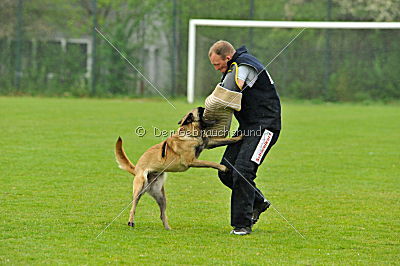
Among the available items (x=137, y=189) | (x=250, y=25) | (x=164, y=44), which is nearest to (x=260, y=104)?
(x=137, y=189)

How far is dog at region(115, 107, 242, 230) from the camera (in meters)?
6.89

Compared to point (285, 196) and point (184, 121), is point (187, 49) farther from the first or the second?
point (184, 121)

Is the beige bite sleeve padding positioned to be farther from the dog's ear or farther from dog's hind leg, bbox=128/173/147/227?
dog's hind leg, bbox=128/173/147/227

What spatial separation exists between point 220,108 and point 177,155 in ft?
2.25

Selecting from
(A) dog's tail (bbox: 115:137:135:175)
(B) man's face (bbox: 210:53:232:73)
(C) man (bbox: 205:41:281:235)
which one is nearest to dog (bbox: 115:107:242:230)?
(A) dog's tail (bbox: 115:137:135:175)

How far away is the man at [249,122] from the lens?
21.8 ft

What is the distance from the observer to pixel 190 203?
8469 millimetres

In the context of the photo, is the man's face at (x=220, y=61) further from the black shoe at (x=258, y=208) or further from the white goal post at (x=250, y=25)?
the white goal post at (x=250, y=25)

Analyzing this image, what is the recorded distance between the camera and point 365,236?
22.0 ft

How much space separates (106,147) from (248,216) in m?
7.43

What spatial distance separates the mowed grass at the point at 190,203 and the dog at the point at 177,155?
0.45 metres

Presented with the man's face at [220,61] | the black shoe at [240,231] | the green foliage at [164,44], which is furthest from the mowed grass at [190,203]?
the green foliage at [164,44]

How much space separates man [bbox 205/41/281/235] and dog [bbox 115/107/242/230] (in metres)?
0.26

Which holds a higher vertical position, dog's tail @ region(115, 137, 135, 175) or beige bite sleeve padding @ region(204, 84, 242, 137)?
beige bite sleeve padding @ region(204, 84, 242, 137)
